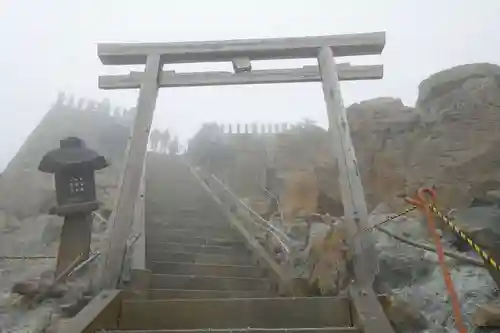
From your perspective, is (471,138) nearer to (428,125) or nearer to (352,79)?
(428,125)

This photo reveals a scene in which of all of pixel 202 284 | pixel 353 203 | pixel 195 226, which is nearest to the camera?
pixel 353 203

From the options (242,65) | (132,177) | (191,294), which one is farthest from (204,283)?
(242,65)

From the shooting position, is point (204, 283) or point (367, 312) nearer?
point (367, 312)

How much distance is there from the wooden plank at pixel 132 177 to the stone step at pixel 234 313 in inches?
17.7

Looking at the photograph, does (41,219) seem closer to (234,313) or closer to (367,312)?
(234,313)

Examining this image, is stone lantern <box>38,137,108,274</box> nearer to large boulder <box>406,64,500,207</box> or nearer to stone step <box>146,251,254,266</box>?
stone step <box>146,251,254,266</box>

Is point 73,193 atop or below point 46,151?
below

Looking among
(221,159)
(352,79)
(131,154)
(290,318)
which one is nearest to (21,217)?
(221,159)

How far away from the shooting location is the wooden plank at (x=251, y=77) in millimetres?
5594

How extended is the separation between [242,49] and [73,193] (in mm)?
2902

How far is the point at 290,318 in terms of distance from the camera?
330cm

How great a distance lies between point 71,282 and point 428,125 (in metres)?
8.97

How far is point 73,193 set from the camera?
19.2 ft

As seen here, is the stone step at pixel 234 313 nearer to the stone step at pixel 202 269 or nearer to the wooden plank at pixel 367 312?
the wooden plank at pixel 367 312
